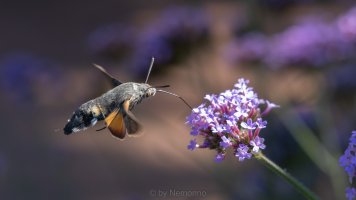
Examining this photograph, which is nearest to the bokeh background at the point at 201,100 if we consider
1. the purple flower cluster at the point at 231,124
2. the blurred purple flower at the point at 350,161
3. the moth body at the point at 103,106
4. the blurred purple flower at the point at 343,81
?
the blurred purple flower at the point at 343,81

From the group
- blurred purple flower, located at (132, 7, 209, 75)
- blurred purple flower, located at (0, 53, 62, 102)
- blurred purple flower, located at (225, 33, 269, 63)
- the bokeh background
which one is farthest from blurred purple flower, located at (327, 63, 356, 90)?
blurred purple flower, located at (0, 53, 62, 102)

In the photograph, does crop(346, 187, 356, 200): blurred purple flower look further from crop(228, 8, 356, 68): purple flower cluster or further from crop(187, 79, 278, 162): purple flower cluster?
crop(228, 8, 356, 68): purple flower cluster

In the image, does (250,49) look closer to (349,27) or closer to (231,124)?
(349,27)

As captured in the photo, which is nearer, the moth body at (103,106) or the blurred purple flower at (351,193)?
the blurred purple flower at (351,193)

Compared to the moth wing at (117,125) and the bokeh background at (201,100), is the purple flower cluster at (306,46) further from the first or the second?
the moth wing at (117,125)

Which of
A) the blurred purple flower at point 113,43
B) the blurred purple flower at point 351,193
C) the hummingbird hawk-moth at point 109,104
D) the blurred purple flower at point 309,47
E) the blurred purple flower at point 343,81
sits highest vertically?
the blurred purple flower at point 113,43

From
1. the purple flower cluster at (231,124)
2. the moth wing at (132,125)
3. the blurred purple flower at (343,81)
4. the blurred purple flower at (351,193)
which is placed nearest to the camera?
the blurred purple flower at (351,193)
